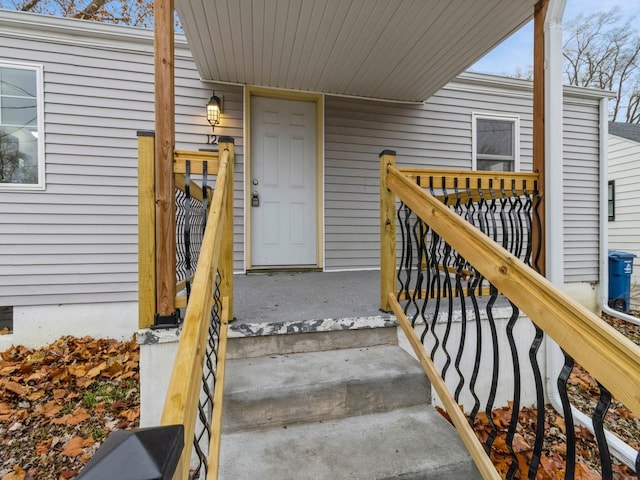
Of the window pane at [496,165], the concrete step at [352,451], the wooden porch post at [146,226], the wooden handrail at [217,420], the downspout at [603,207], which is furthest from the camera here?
the downspout at [603,207]

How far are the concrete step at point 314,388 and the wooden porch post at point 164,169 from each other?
0.50 metres

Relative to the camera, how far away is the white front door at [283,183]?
4074mm

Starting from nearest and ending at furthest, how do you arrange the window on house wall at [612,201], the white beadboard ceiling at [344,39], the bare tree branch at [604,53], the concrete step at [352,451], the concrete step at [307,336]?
the concrete step at [352,451]
the concrete step at [307,336]
the white beadboard ceiling at [344,39]
the window on house wall at [612,201]
the bare tree branch at [604,53]

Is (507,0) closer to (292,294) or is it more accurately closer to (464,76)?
(464,76)

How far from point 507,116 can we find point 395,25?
Answer: 2887 mm

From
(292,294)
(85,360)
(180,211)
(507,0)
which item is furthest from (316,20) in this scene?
(85,360)

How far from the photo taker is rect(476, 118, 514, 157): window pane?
16.0ft

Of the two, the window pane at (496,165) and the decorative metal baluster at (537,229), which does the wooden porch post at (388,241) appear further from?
the window pane at (496,165)

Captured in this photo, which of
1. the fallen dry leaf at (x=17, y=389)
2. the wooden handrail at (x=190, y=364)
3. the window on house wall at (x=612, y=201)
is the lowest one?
the fallen dry leaf at (x=17, y=389)

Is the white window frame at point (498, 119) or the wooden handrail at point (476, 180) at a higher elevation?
the white window frame at point (498, 119)

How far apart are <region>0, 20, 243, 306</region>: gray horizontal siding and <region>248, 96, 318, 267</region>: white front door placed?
0.93 meters

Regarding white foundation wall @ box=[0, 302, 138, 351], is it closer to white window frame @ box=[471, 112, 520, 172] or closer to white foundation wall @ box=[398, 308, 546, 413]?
white foundation wall @ box=[398, 308, 546, 413]

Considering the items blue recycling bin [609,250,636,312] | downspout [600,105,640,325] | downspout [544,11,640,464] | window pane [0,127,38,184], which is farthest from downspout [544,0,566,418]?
window pane [0,127,38,184]

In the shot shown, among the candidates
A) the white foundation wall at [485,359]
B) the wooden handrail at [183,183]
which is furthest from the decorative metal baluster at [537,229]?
the wooden handrail at [183,183]
